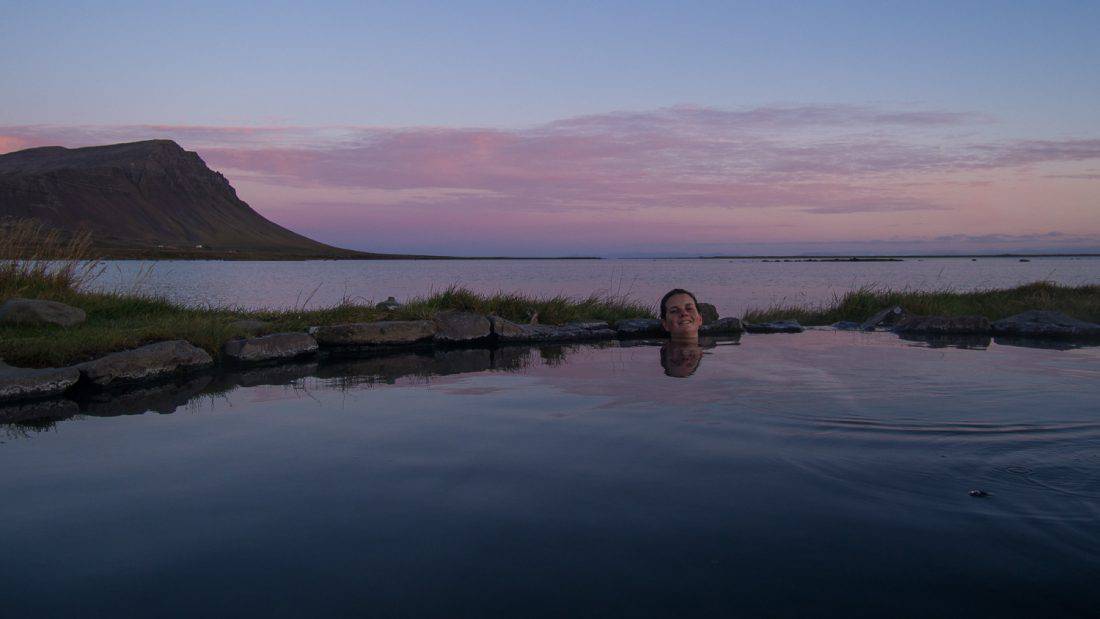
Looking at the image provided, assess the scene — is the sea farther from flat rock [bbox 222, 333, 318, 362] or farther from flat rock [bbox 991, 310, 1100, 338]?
flat rock [bbox 991, 310, 1100, 338]

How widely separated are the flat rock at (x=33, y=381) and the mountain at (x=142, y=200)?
4076 inches

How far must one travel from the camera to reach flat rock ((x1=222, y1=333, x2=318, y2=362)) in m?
10.1

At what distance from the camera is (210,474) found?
4820 millimetres

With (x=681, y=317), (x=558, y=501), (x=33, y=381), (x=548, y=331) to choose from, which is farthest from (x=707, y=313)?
(x=33, y=381)

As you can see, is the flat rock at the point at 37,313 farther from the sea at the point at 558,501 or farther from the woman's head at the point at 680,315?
the woman's head at the point at 680,315

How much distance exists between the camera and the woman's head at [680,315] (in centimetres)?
1288

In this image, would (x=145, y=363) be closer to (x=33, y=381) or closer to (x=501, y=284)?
(x=33, y=381)

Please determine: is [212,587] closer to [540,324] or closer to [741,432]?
[741,432]

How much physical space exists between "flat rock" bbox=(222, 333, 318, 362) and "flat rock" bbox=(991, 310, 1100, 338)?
13346mm

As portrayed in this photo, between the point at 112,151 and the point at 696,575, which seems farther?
the point at 112,151

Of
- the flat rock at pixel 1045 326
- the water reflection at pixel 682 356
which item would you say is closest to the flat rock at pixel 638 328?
the water reflection at pixel 682 356

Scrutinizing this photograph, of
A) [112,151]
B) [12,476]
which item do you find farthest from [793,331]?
[112,151]

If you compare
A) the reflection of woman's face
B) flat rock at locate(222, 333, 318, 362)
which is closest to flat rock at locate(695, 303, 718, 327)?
the reflection of woman's face

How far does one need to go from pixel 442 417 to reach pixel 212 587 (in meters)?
3.59
